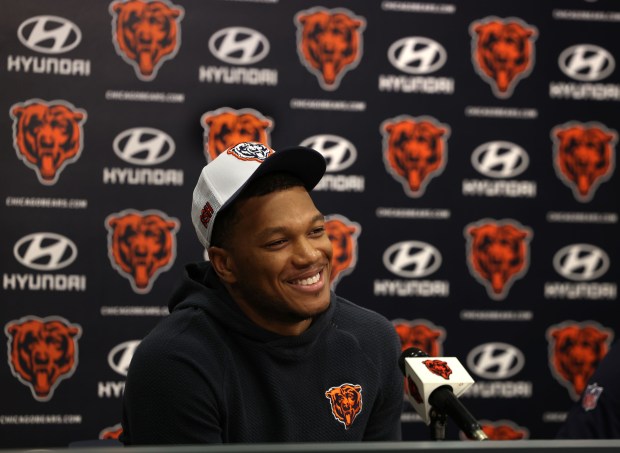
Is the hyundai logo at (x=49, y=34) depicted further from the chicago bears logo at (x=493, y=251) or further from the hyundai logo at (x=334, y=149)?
the chicago bears logo at (x=493, y=251)

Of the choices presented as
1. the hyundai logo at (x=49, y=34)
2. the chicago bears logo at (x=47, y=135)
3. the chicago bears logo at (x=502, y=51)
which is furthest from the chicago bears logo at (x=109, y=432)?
the chicago bears logo at (x=502, y=51)

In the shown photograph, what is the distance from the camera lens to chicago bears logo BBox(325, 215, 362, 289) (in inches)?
129

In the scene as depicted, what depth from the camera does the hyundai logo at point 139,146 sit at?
3.19m

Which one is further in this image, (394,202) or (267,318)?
(394,202)

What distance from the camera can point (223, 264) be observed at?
5.26ft

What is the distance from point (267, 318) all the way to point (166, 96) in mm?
1840

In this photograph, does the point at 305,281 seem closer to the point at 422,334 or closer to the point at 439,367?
the point at 439,367

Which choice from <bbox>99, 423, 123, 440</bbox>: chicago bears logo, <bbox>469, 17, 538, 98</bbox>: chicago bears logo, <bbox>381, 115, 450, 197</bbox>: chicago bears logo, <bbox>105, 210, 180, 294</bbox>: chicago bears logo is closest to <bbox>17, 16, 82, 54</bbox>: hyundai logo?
<bbox>105, 210, 180, 294</bbox>: chicago bears logo

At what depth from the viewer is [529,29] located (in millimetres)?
3430

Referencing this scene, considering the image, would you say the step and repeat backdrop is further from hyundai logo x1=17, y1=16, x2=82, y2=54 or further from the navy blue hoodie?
the navy blue hoodie

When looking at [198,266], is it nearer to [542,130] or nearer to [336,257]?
[336,257]

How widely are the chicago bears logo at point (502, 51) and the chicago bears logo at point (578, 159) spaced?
0.99 feet

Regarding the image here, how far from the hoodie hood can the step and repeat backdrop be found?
1.56 meters

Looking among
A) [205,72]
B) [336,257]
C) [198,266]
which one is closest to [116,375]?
[336,257]
